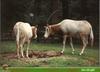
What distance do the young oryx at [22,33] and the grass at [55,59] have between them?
0.19ft

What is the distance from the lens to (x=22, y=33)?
389cm

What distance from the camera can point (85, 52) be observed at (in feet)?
13.3

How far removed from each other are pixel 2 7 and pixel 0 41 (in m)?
0.33

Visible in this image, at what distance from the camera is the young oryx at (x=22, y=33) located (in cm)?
388

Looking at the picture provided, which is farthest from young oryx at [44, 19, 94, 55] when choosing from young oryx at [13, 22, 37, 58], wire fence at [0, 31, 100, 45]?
young oryx at [13, 22, 37, 58]

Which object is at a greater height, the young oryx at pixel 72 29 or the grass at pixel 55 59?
the young oryx at pixel 72 29

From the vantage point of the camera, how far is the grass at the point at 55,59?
387cm

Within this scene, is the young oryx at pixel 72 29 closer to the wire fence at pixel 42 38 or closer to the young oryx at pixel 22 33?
the wire fence at pixel 42 38

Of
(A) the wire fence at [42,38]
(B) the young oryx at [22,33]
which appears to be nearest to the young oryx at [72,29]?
(A) the wire fence at [42,38]

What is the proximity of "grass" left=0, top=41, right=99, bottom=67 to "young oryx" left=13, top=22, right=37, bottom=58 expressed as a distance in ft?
0.19

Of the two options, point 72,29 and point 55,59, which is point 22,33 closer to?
point 55,59

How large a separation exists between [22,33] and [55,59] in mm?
398

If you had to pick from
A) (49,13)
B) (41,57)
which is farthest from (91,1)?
(41,57)

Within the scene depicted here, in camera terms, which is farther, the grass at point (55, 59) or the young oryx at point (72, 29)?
the young oryx at point (72, 29)
